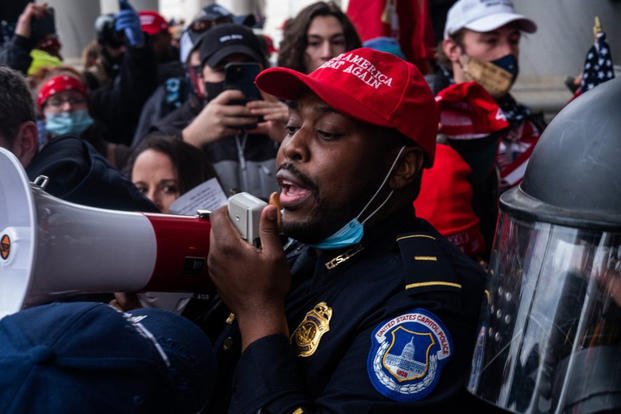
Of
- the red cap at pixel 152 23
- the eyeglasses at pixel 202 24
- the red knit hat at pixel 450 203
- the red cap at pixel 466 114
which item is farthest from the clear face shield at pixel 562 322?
the red cap at pixel 152 23

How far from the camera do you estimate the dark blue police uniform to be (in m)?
1.75

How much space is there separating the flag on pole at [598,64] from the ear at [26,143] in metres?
2.65

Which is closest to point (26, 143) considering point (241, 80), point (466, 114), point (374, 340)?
point (374, 340)

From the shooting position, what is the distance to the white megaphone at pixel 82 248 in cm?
189

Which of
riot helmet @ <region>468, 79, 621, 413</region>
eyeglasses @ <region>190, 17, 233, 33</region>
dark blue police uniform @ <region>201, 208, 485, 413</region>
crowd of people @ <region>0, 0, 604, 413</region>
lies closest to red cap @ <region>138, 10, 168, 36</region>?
eyeglasses @ <region>190, 17, 233, 33</region>

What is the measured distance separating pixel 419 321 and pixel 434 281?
0.40ft

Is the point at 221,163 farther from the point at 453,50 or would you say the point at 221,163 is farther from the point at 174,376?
the point at 174,376

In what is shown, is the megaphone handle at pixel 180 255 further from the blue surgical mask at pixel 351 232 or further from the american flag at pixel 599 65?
the american flag at pixel 599 65

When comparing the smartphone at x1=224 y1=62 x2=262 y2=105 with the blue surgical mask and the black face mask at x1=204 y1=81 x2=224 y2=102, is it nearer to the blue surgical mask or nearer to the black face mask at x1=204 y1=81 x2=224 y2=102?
the black face mask at x1=204 y1=81 x2=224 y2=102

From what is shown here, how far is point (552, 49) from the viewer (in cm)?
585

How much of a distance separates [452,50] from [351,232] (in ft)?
7.84

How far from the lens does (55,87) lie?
538cm

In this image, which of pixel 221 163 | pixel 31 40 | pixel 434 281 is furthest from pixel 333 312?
pixel 31 40

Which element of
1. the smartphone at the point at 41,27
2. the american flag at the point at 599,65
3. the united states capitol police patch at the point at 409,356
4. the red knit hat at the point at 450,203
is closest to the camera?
the united states capitol police patch at the point at 409,356
